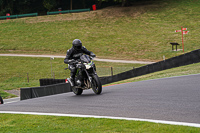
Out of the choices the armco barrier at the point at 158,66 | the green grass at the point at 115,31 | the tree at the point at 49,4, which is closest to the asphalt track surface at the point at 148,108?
the armco barrier at the point at 158,66

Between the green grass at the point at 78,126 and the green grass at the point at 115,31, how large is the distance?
35.9m

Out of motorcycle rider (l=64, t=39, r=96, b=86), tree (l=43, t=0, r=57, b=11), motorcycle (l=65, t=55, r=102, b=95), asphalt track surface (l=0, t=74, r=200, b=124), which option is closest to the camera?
asphalt track surface (l=0, t=74, r=200, b=124)

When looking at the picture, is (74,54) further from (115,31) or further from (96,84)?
(115,31)

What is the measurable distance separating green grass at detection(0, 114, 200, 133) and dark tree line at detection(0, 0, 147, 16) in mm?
71906

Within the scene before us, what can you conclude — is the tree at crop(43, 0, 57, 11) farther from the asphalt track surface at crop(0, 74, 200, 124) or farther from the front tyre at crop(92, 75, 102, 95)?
the asphalt track surface at crop(0, 74, 200, 124)

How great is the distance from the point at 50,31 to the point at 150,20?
62.0 ft

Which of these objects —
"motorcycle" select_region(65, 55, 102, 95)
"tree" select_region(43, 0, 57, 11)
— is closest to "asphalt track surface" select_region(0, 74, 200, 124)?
"motorcycle" select_region(65, 55, 102, 95)

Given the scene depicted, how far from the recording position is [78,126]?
6684 millimetres

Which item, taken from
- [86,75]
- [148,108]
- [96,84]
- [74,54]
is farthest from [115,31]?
[148,108]

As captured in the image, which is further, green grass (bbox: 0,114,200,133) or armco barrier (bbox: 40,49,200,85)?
armco barrier (bbox: 40,49,200,85)

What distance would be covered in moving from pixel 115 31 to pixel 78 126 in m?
52.8

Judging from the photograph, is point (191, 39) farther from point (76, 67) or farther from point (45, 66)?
point (76, 67)

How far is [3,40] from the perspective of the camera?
190 ft

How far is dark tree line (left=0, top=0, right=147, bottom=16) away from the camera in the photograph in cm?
7919
